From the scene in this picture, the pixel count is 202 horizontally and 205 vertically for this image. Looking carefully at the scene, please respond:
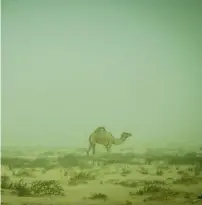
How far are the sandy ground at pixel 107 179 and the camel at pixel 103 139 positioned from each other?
0.08 m

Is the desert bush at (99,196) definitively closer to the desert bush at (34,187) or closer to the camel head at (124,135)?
the desert bush at (34,187)

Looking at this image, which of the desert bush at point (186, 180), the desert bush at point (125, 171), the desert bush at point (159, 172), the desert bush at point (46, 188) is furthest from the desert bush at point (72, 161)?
the desert bush at point (186, 180)

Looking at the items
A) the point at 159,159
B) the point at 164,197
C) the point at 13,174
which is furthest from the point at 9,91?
the point at 164,197

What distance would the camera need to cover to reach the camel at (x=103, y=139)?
2.07m

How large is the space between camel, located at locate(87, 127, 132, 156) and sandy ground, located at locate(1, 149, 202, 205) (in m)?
0.08

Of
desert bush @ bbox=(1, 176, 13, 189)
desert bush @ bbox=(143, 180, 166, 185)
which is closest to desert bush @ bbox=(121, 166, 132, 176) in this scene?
desert bush @ bbox=(143, 180, 166, 185)

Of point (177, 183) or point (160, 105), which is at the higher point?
point (160, 105)

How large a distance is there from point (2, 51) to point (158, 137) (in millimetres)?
1246

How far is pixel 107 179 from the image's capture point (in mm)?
2053

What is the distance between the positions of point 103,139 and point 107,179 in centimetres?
27

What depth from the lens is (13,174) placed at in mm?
2039

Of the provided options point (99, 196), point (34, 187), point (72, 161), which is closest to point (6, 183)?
point (34, 187)

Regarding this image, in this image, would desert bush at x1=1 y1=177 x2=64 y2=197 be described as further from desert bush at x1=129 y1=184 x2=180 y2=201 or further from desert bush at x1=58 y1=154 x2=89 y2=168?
desert bush at x1=129 y1=184 x2=180 y2=201

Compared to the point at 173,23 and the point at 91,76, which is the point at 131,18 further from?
the point at 91,76
